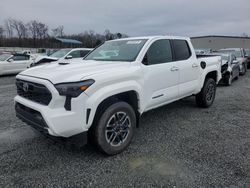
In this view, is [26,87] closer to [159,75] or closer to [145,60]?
[145,60]

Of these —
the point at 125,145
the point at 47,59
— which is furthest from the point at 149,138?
the point at 47,59

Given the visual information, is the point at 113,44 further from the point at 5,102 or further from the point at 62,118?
the point at 5,102

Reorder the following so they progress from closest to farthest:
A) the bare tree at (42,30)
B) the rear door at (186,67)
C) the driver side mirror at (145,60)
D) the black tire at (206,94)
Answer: the driver side mirror at (145,60) < the rear door at (186,67) < the black tire at (206,94) < the bare tree at (42,30)

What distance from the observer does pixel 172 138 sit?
3738 mm

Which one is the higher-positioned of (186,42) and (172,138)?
(186,42)

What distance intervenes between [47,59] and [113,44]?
831 cm

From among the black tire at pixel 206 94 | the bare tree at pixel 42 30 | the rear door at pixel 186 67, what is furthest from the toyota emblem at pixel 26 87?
the bare tree at pixel 42 30

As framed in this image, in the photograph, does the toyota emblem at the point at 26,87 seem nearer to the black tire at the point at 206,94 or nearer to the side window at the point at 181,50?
the side window at the point at 181,50

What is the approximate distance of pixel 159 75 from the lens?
3.71m

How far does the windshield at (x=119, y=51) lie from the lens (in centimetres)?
367

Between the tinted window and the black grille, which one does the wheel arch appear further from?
the tinted window

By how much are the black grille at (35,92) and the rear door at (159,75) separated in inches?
61.8

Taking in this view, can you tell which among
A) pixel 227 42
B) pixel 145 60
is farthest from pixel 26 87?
pixel 227 42

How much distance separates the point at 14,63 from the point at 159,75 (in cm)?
1160
